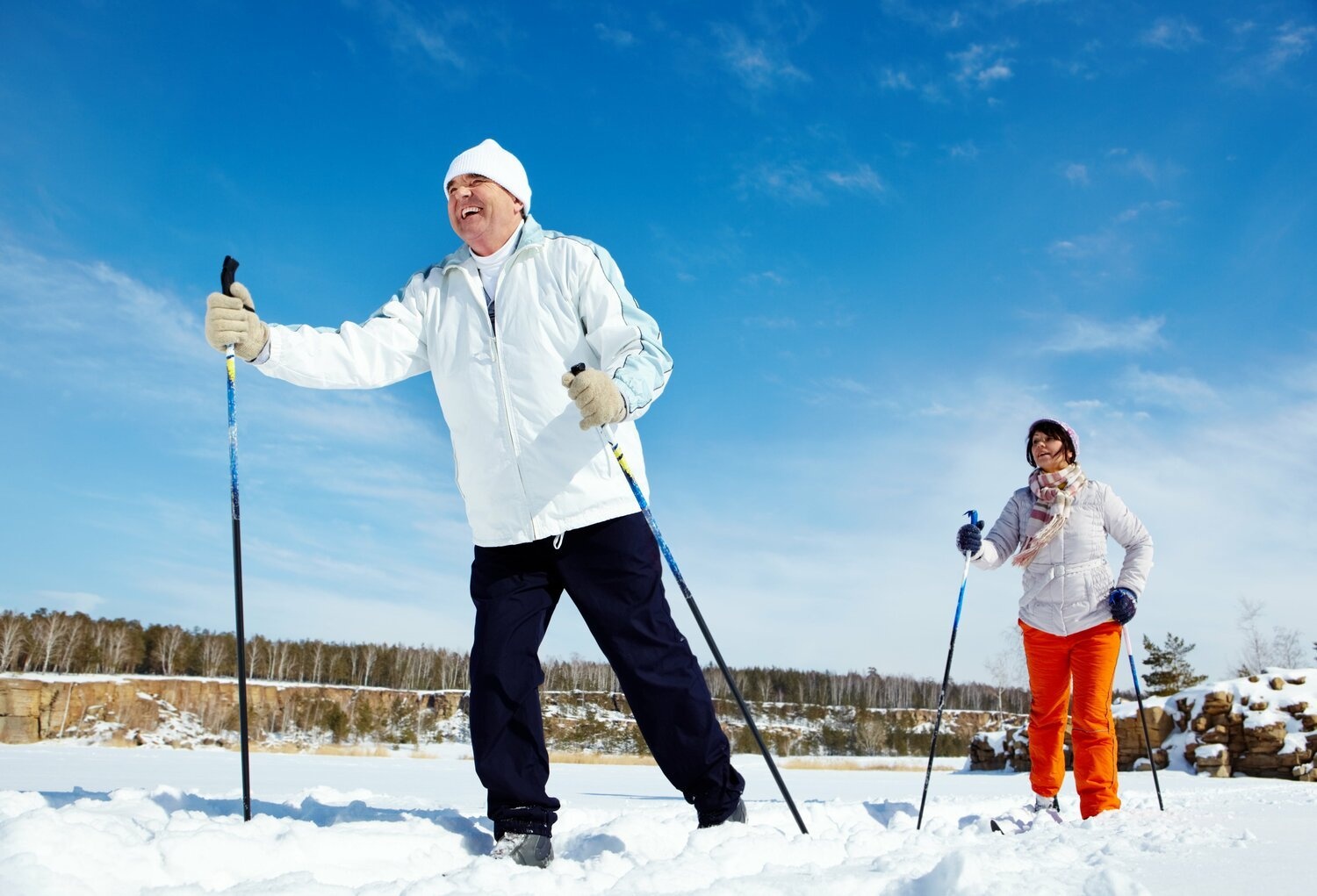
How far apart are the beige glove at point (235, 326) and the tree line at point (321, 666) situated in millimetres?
43488

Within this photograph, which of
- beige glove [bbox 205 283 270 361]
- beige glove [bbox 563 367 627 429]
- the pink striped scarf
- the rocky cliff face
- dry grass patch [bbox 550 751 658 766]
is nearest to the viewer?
beige glove [bbox 563 367 627 429]

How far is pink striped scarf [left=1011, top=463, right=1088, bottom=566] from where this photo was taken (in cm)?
439

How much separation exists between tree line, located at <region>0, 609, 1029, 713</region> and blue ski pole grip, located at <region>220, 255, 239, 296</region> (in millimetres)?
43490

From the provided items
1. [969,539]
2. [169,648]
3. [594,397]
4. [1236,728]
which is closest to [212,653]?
[169,648]

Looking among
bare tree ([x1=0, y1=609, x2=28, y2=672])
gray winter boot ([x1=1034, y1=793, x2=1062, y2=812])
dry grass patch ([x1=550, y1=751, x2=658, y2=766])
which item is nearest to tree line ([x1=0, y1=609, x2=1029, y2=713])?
bare tree ([x1=0, y1=609, x2=28, y2=672])

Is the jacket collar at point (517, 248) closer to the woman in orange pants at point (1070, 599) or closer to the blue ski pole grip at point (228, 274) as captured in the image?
the blue ski pole grip at point (228, 274)

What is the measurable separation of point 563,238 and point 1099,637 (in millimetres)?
3284

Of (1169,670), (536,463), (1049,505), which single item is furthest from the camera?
(1169,670)

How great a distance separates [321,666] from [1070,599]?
62.6 m

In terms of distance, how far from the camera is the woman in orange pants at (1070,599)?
4.09 m

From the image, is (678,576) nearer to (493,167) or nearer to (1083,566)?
(493,167)

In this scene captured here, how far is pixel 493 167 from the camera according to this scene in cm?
298

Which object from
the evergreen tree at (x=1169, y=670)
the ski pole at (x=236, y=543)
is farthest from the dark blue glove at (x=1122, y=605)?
the evergreen tree at (x=1169, y=670)

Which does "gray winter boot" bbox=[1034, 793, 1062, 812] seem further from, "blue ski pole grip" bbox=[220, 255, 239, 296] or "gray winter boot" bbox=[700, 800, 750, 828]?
"blue ski pole grip" bbox=[220, 255, 239, 296]
